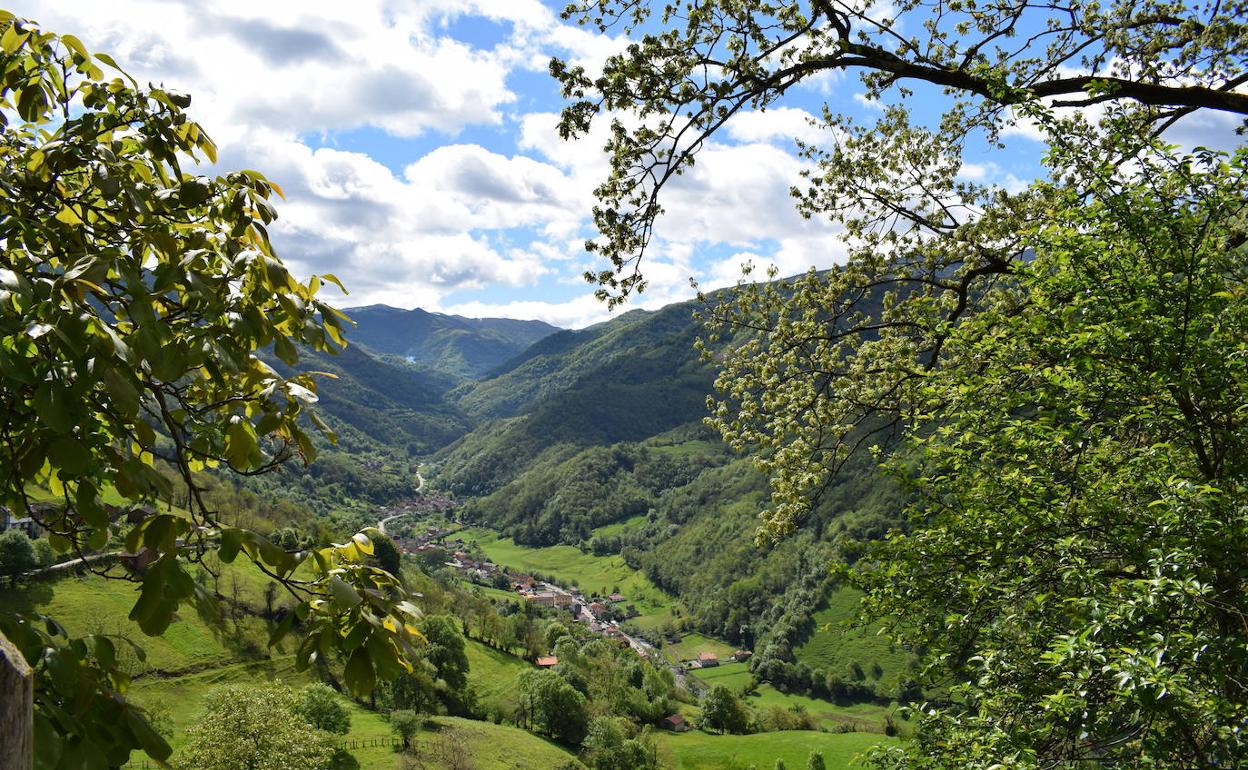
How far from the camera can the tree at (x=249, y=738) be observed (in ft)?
134

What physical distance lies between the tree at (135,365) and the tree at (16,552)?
3312 inches

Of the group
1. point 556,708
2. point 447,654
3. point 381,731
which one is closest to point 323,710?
point 381,731

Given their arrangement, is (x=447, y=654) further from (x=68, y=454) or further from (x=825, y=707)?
(x=68, y=454)

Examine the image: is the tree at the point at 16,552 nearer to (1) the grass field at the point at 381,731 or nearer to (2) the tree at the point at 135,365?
(1) the grass field at the point at 381,731

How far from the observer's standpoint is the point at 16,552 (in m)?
68.7

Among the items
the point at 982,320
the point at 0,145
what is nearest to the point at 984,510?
the point at 982,320

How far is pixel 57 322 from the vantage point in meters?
2.55

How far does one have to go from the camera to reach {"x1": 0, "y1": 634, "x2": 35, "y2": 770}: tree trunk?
7.06 ft

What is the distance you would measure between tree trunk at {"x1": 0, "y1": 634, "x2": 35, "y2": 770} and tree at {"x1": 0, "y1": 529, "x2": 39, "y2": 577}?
281 ft

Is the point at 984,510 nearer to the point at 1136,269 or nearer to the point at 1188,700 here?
the point at 1136,269

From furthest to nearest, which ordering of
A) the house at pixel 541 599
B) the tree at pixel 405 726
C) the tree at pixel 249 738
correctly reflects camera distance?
the house at pixel 541 599
the tree at pixel 405 726
the tree at pixel 249 738

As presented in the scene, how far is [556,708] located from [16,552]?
59.9 metres

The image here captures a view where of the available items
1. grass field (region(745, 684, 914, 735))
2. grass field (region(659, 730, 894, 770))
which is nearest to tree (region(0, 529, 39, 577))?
grass field (region(659, 730, 894, 770))

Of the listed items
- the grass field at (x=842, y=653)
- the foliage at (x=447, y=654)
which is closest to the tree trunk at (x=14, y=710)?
the foliage at (x=447, y=654)
